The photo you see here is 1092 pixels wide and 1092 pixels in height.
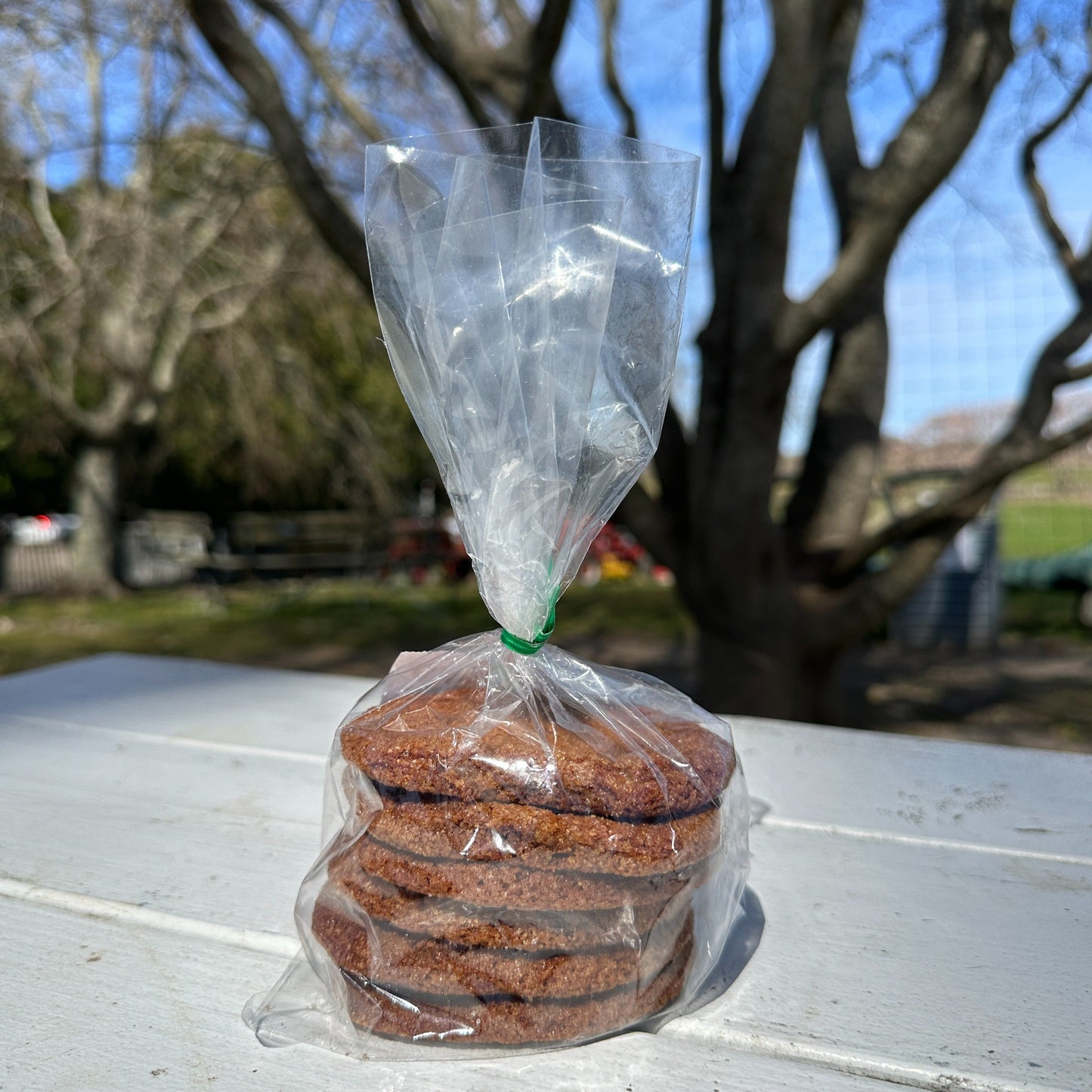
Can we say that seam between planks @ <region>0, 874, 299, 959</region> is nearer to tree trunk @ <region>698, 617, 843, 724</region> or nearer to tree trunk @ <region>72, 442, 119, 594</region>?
tree trunk @ <region>698, 617, 843, 724</region>

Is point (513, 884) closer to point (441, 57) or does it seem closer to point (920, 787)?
point (920, 787)

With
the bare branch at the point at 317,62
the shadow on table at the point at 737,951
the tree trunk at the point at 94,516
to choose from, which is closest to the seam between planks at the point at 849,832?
the shadow on table at the point at 737,951

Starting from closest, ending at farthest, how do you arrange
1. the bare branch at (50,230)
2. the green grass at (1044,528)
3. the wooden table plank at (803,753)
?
1. the wooden table plank at (803,753)
2. the bare branch at (50,230)
3. the green grass at (1044,528)

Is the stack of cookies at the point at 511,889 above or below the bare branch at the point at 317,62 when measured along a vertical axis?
below

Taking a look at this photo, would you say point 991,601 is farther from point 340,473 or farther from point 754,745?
point 340,473

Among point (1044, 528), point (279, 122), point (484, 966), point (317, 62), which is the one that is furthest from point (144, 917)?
point (1044, 528)

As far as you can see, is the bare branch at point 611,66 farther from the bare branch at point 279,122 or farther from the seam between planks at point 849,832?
the seam between planks at point 849,832

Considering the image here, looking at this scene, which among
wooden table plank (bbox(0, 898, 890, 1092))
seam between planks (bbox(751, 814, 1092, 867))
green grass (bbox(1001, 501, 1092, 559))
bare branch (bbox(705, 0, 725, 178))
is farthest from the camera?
green grass (bbox(1001, 501, 1092, 559))

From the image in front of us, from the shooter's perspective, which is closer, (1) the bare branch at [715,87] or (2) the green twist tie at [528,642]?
(2) the green twist tie at [528,642]

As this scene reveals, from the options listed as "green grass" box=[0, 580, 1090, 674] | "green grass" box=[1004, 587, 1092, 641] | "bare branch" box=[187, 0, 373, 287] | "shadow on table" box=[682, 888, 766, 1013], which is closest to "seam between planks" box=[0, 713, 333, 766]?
"shadow on table" box=[682, 888, 766, 1013]
